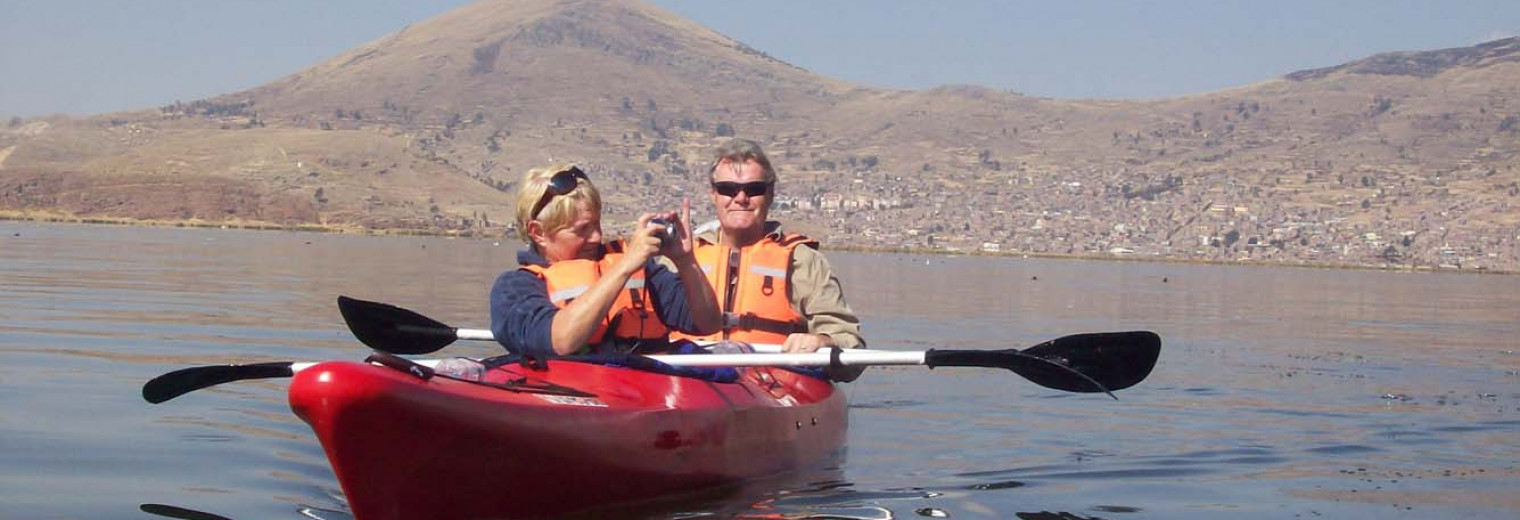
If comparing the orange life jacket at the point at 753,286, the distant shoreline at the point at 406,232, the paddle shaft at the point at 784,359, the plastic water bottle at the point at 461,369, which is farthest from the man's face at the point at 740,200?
the distant shoreline at the point at 406,232

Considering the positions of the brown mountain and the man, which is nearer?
the man

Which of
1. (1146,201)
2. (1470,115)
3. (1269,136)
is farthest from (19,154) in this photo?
(1470,115)

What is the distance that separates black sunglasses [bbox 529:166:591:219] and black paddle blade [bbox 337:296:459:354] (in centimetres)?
225

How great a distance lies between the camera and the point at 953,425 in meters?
12.8

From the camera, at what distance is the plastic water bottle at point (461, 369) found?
23.7ft

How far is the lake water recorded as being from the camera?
893 centimetres

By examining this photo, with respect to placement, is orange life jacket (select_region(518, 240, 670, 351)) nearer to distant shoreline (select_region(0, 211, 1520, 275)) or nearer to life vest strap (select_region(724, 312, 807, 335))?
life vest strap (select_region(724, 312, 807, 335))

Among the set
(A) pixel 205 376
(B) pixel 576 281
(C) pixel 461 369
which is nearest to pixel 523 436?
(C) pixel 461 369

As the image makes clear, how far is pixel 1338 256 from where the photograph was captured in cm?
13238

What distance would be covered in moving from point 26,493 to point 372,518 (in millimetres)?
2263

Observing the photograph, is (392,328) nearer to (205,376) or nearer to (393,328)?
(393,328)

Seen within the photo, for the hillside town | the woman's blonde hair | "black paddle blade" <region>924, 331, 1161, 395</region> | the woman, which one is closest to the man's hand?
the woman

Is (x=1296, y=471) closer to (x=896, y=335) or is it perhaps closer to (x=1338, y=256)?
(x=896, y=335)

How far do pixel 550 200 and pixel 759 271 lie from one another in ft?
7.01
